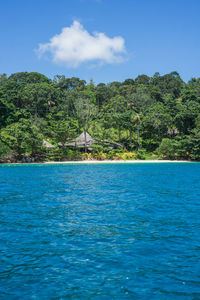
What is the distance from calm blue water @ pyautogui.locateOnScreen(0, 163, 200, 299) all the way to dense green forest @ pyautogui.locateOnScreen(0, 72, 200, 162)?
29.3 m

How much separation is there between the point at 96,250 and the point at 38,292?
1904 millimetres

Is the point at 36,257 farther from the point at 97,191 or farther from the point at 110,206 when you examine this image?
the point at 97,191

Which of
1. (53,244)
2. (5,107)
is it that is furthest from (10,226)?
(5,107)

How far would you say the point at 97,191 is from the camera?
14.6m

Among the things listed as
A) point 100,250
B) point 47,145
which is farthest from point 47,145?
point 100,250

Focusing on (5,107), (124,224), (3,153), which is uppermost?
(5,107)

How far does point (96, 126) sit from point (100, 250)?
4315cm

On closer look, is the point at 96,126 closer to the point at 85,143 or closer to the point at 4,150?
the point at 85,143

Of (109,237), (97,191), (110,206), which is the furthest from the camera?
(97,191)

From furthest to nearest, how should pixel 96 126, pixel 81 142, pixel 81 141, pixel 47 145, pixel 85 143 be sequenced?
pixel 96 126 < pixel 81 141 < pixel 81 142 < pixel 85 143 < pixel 47 145

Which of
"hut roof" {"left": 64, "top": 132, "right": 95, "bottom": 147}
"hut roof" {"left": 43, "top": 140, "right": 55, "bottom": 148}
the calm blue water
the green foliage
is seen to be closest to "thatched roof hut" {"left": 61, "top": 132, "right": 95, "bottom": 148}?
"hut roof" {"left": 64, "top": 132, "right": 95, "bottom": 147}

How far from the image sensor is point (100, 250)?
6.06m

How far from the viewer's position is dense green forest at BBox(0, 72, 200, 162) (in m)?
39.7

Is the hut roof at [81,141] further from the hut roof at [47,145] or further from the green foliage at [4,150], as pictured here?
the green foliage at [4,150]
